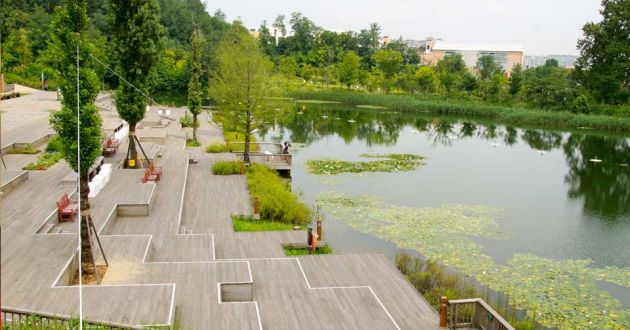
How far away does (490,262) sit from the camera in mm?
15672

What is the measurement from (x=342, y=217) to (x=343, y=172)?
27.6 feet

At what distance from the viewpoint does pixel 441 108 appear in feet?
212

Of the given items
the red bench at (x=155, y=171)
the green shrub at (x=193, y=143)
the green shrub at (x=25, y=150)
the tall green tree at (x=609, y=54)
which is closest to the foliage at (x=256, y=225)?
the red bench at (x=155, y=171)

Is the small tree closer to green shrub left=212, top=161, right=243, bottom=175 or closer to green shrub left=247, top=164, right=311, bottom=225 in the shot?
green shrub left=212, top=161, right=243, bottom=175

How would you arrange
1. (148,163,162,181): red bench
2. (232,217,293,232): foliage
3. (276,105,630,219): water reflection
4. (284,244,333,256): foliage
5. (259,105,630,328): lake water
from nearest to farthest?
(284,244,333,256): foliage, (232,217,293,232): foliage, (259,105,630,328): lake water, (148,163,162,181): red bench, (276,105,630,219): water reflection

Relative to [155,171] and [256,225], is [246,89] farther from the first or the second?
[256,225]

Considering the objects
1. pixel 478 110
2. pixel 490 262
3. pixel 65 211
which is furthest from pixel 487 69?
pixel 65 211

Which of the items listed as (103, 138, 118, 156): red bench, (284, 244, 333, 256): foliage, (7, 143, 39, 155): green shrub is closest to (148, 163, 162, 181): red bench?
(103, 138, 118, 156): red bench

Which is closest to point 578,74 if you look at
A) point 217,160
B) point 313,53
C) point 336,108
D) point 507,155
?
point 336,108

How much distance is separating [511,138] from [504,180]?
64.3 ft

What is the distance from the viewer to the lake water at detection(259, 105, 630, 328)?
57.6 feet

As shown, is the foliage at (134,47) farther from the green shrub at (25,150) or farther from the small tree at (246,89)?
the green shrub at (25,150)

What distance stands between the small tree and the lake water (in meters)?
3.44

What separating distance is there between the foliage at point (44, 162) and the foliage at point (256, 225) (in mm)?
7833
